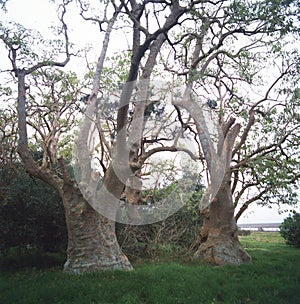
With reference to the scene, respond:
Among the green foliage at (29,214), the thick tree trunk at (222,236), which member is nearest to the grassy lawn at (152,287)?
the green foliage at (29,214)

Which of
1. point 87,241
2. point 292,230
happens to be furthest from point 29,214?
point 292,230

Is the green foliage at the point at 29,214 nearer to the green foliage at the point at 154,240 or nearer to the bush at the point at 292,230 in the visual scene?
the green foliage at the point at 154,240

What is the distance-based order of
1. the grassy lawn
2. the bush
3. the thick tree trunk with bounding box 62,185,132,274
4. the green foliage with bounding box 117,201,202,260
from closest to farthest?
1. the grassy lawn
2. the thick tree trunk with bounding box 62,185,132,274
3. the green foliage with bounding box 117,201,202,260
4. the bush

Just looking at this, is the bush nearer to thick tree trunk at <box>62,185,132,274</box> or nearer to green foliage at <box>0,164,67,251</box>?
thick tree trunk at <box>62,185,132,274</box>

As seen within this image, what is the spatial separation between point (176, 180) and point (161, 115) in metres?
2.89

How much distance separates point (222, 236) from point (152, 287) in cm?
448

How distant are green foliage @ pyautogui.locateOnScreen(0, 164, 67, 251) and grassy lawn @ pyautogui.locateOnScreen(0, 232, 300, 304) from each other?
1316mm

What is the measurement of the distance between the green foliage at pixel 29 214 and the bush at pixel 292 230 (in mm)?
12408

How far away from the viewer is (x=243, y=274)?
8070 millimetres

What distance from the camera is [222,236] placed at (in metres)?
10.1

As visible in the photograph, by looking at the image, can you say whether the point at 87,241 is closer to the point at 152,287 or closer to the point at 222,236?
the point at 152,287

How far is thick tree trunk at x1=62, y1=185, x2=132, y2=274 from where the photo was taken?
7578 millimetres

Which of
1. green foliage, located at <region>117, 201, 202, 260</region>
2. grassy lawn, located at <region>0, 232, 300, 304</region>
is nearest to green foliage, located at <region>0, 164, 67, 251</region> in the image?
grassy lawn, located at <region>0, 232, 300, 304</region>

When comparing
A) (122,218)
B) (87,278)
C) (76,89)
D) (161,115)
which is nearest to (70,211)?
(87,278)
